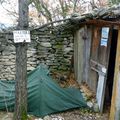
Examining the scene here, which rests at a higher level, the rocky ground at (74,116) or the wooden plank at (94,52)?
the wooden plank at (94,52)

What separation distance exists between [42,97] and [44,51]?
200 cm

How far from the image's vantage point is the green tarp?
5.80 m

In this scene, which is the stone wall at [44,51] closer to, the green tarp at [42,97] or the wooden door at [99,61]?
the wooden door at [99,61]

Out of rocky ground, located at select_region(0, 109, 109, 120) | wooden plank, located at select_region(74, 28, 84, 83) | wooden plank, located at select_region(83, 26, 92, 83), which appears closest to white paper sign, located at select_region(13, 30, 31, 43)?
rocky ground, located at select_region(0, 109, 109, 120)

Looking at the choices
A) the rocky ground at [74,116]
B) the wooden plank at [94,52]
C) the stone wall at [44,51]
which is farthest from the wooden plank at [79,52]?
A: the rocky ground at [74,116]

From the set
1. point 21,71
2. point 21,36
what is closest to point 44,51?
point 21,71

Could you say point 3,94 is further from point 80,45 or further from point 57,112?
point 80,45

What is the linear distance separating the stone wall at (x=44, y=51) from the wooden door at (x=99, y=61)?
46.8 inches

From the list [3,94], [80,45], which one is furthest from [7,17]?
[3,94]

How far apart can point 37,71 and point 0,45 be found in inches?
71.7

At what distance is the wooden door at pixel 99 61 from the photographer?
572cm

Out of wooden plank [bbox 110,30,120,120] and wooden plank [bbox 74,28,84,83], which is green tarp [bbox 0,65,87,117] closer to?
wooden plank [bbox 74,28,84,83]

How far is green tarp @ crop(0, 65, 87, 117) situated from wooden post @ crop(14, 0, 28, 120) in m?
0.52

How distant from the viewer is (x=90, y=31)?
21.7ft
